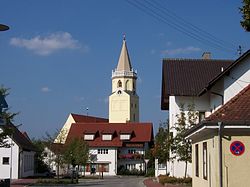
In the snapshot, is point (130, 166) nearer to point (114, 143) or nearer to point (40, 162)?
point (114, 143)

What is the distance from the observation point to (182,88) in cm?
4147

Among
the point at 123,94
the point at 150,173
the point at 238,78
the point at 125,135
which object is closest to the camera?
the point at 238,78

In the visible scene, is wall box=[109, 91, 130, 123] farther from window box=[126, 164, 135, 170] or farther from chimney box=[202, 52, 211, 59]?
chimney box=[202, 52, 211, 59]

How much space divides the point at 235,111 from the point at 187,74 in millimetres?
28774

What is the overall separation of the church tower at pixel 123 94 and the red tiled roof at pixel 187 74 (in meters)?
76.9

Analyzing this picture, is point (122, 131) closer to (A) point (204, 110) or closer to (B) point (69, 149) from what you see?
(B) point (69, 149)

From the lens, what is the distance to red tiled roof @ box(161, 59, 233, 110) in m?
41.3

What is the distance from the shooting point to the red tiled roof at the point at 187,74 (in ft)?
136

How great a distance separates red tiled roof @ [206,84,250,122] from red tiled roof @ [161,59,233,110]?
25195 mm

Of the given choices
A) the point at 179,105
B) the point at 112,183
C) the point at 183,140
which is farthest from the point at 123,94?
the point at 183,140

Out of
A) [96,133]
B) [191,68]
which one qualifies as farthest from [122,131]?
[191,68]

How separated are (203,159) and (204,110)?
22.7 meters

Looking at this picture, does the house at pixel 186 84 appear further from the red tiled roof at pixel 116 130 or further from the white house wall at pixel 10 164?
the red tiled roof at pixel 116 130

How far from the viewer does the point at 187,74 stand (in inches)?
1708
